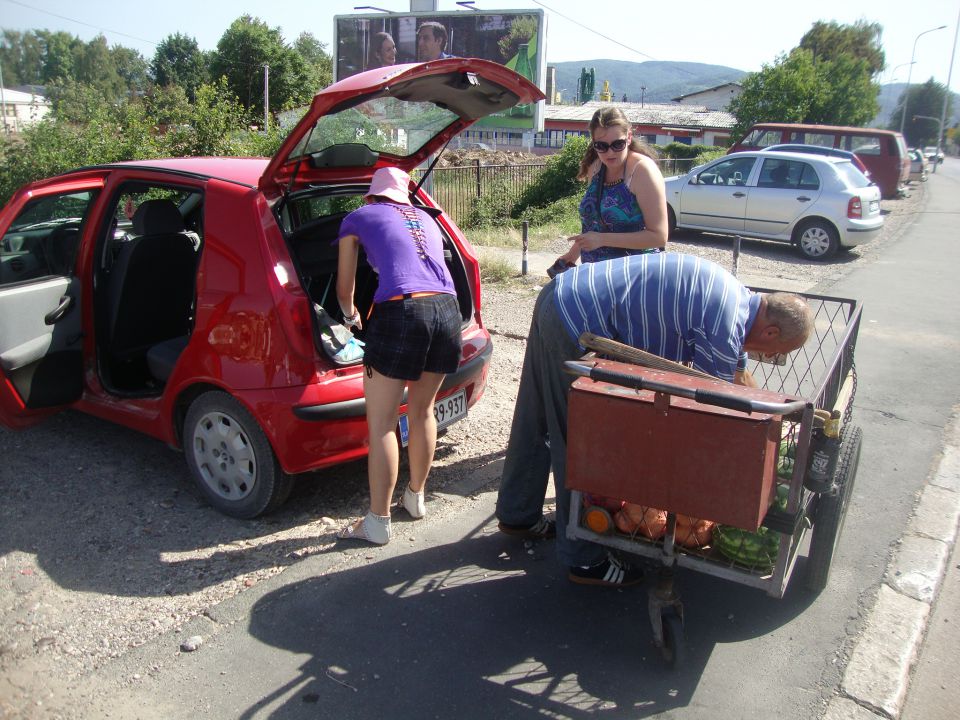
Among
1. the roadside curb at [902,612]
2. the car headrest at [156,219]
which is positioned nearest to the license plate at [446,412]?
the car headrest at [156,219]

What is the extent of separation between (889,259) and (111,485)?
12.3 meters

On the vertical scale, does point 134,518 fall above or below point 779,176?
below

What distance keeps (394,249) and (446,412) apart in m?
1.02

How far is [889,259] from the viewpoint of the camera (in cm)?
1264

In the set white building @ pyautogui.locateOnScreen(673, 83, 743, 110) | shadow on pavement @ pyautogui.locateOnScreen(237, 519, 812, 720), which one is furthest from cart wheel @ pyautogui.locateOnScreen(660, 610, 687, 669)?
white building @ pyautogui.locateOnScreen(673, 83, 743, 110)

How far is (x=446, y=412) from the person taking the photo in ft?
13.3

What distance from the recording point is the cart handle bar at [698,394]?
7.94 ft

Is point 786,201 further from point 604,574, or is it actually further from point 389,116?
point 604,574

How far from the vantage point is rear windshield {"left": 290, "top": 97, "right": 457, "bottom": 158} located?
3748mm

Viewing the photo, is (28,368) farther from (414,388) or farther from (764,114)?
(764,114)

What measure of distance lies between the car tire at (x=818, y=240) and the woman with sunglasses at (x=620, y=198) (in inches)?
377

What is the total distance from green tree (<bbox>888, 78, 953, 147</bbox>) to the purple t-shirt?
99.2 m

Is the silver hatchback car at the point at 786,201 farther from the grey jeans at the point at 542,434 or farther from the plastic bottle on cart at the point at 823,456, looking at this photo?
the plastic bottle on cart at the point at 823,456

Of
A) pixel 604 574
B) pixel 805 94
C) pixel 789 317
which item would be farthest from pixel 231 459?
pixel 805 94
